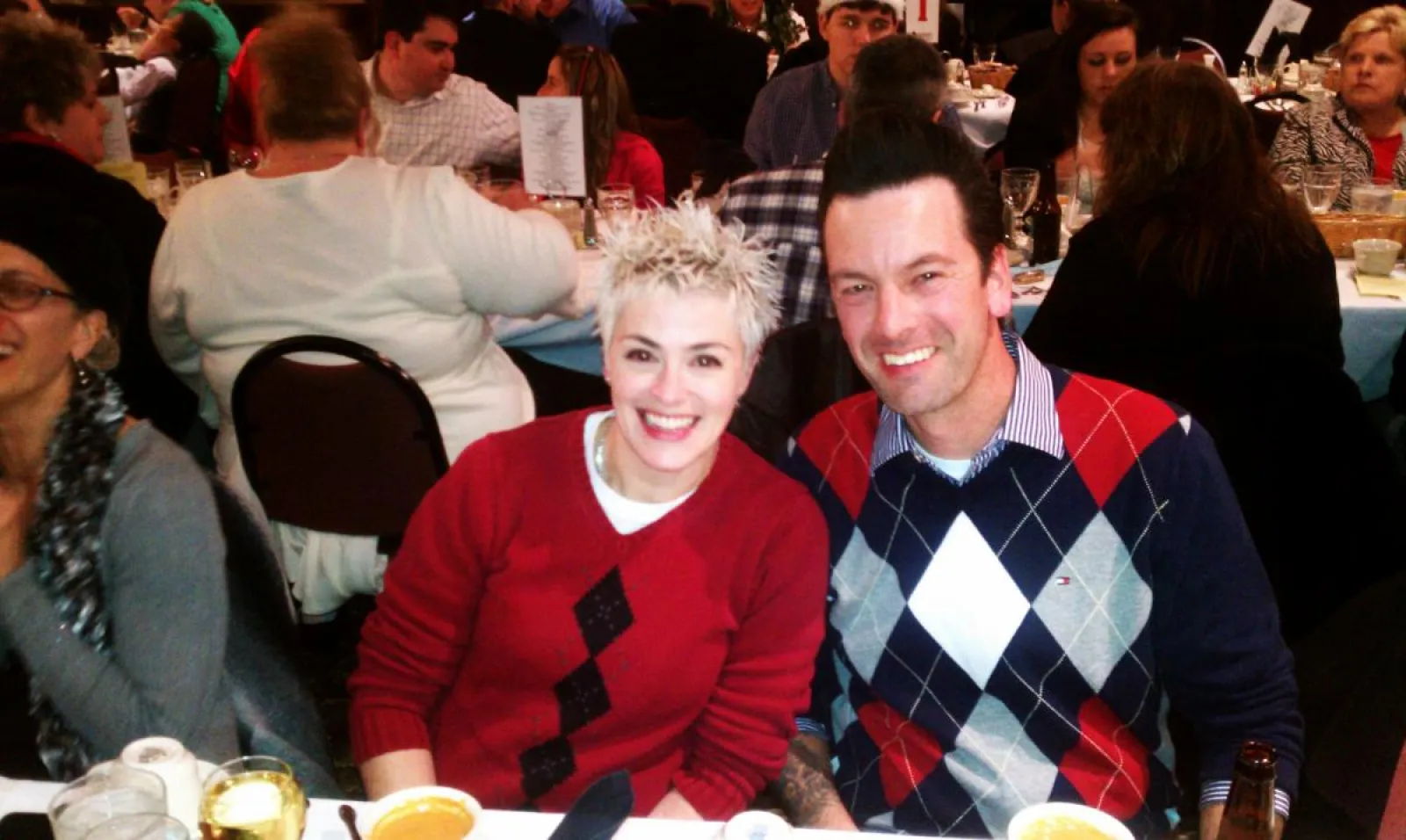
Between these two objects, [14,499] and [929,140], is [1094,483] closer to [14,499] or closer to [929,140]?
[929,140]

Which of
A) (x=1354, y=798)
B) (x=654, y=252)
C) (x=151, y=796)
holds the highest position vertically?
(x=654, y=252)

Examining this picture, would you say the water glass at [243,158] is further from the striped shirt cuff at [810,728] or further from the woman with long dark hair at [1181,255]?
the striped shirt cuff at [810,728]

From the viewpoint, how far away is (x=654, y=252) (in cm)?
154

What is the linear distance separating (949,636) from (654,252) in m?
0.61

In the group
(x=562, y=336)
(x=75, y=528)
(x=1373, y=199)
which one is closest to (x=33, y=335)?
(x=75, y=528)

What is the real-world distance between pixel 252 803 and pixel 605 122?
120 inches

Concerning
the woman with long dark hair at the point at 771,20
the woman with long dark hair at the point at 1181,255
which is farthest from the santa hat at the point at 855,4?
the woman with long dark hair at the point at 771,20

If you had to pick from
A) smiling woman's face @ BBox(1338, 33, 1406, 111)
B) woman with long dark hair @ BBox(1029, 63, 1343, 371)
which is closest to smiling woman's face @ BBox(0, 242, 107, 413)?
woman with long dark hair @ BBox(1029, 63, 1343, 371)

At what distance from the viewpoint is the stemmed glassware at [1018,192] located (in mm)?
3641

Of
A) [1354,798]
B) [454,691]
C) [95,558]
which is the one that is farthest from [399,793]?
[1354,798]

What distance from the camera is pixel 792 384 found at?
77.2 inches

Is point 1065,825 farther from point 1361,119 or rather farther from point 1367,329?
point 1361,119

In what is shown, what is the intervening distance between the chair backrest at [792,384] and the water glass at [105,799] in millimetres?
978

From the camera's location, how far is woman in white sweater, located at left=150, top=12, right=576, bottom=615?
8.09ft
